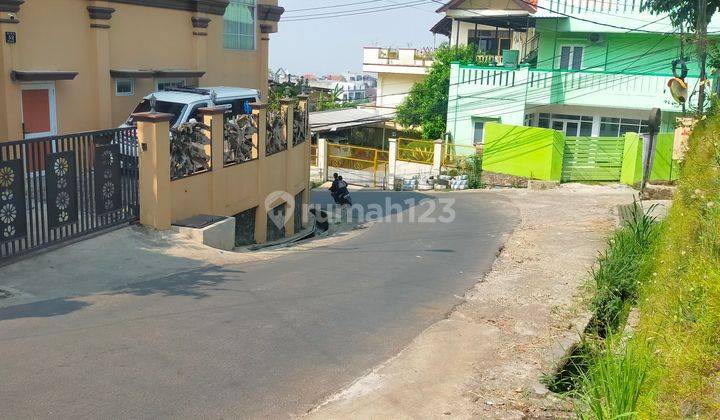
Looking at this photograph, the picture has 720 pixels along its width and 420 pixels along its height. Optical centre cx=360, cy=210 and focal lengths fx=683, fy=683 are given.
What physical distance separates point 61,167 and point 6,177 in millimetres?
943

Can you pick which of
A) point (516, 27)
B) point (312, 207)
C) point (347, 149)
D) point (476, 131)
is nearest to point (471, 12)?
point (516, 27)

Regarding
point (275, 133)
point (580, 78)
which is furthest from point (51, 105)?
point (580, 78)

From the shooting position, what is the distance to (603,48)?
105 feet

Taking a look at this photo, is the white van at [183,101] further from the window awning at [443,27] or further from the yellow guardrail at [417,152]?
the window awning at [443,27]

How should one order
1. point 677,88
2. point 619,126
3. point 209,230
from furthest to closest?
point 619,126
point 677,88
point 209,230

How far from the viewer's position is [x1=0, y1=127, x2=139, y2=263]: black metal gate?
9.83 meters

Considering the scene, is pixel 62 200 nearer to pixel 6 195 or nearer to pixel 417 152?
pixel 6 195

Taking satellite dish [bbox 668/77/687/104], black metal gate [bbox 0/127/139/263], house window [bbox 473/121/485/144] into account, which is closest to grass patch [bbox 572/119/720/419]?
satellite dish [bbox 668/77/687/104]

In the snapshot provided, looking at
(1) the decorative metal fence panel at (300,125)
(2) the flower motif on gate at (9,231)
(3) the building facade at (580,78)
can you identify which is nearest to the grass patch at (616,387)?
(2) the flower motif on gate at (9,231)

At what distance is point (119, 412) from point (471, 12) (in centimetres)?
3343

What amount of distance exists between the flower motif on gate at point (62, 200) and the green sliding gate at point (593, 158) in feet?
65.4

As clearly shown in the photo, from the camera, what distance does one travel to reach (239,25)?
20.7m

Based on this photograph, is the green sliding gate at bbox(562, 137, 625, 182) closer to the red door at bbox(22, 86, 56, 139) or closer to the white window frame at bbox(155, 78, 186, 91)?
the white window frame at bbox(155, 78, 186, 91)

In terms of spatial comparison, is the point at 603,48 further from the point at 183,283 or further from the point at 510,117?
the point at 183,283
